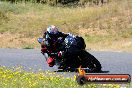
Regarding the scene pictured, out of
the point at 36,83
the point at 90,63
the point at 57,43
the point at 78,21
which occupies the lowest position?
the point at 78,21

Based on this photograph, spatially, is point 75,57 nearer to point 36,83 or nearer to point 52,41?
point 52,41

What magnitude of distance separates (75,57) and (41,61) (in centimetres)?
206

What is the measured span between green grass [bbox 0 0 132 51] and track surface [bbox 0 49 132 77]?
12.5 ft

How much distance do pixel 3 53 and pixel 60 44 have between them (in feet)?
13.6

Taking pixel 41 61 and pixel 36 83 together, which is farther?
pixel 41 61

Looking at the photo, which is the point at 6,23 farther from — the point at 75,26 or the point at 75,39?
the point at 75,39

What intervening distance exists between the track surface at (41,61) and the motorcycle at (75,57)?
1.16 feet

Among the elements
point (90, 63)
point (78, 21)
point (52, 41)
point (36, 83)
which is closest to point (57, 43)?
point (52, 41)

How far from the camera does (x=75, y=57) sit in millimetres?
12602

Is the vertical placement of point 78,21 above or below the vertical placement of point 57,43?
below

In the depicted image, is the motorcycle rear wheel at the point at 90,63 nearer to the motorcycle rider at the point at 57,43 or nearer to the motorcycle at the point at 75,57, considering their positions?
the motorcycle at the point at 75,57

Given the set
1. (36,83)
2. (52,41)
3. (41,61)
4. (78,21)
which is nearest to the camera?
(36,83)

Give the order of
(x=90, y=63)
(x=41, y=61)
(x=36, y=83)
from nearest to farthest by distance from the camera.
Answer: (x=36, y=83)
(x=90, y=63)
(x=41, y=61)

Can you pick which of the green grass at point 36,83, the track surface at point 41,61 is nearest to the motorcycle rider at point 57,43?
the track surface at point 41,61
